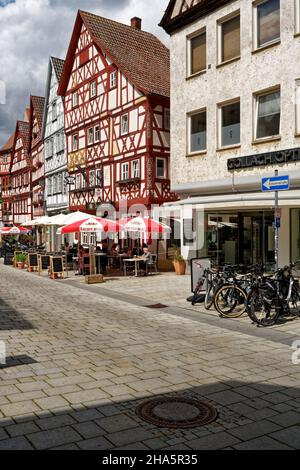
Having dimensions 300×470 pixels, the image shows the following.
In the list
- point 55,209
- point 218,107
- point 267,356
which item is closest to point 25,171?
point 55,209

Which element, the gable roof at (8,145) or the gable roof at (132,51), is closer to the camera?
the gable roof at (132,51)

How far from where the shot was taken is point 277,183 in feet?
33.3

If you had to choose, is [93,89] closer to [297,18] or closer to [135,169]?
[135,169]

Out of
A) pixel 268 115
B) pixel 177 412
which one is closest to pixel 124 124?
pixel 268 115

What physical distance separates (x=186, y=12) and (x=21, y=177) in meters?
40.1

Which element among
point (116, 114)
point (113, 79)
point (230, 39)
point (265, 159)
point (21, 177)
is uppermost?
point (113, 79)

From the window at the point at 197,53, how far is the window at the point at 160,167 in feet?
22.1

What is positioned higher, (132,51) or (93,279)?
(132,51)

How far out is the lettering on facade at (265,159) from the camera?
1535 centimetres

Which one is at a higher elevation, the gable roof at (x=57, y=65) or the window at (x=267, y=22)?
the gable roof at (x=57, y=65)

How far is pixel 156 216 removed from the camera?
22266mm

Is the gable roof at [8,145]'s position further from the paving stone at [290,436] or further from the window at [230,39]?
the paving stone at [290,436]

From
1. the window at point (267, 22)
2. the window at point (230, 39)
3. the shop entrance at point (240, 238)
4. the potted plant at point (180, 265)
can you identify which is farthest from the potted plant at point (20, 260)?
the window at point (267, 22)
